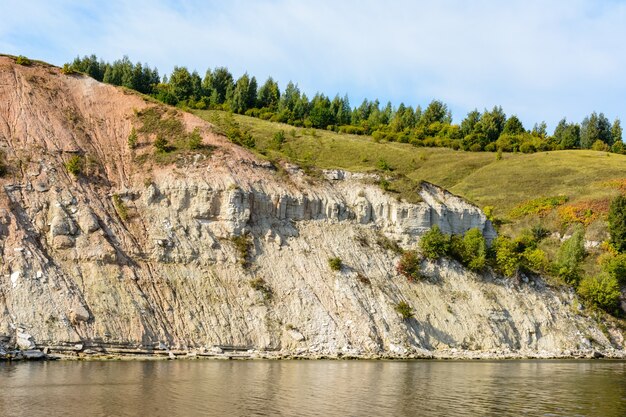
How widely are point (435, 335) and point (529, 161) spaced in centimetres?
7392

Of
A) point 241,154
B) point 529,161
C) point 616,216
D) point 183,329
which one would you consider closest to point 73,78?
point 241,154

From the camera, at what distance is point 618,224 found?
84.8 metres

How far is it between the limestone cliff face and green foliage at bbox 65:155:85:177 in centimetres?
52

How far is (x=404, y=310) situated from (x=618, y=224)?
140ft

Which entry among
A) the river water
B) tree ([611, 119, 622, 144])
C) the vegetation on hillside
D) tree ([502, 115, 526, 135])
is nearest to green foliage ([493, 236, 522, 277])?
the vegetation on hillside

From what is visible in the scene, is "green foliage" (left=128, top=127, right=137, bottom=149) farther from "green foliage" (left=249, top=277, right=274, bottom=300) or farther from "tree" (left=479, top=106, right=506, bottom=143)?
"tree" (left=479, top=106, right=506, bottom=143)

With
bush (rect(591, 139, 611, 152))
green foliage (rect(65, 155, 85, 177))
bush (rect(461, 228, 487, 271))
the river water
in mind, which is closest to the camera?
the river water

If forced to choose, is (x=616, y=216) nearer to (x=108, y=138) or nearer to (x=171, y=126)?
(x=171, y=126)

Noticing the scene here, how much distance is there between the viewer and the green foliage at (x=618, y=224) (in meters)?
83.7

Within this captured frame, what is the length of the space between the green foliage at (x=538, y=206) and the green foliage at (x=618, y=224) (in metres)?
11.9

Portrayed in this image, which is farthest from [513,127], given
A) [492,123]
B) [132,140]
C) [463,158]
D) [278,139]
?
[132,140]

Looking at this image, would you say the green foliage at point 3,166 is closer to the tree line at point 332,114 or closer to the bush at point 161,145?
the bush at point 161,145

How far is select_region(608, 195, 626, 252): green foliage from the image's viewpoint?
275ft

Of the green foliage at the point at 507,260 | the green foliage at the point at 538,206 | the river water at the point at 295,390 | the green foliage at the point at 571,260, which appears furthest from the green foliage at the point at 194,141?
the green foliage at the point at 538,206
